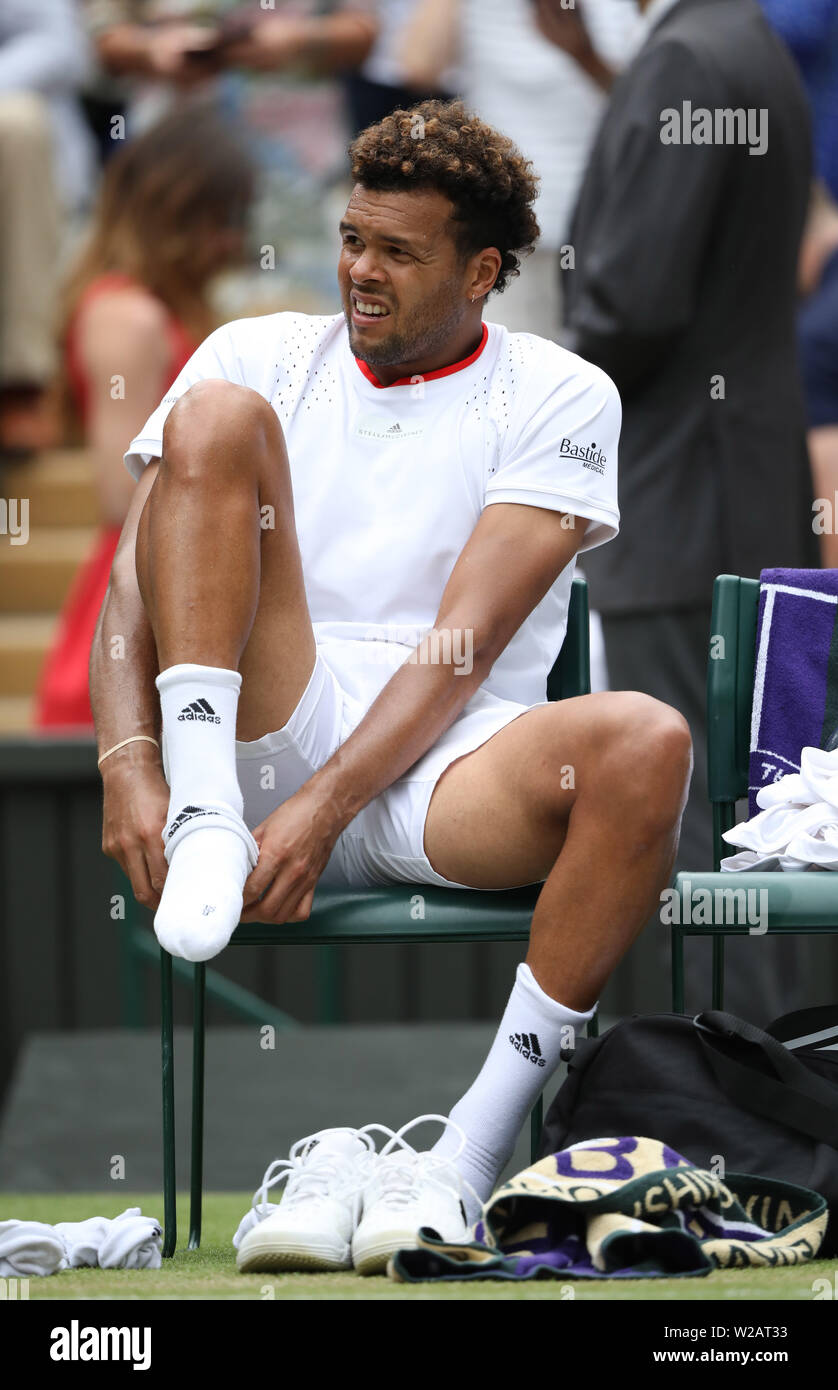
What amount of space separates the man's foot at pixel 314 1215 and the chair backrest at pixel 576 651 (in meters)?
0.79

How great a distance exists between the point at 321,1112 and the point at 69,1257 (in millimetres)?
1868

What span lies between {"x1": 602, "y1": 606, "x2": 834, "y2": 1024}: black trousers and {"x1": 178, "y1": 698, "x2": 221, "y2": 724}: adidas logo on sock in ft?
4.41

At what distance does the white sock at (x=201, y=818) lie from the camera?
6.91ft

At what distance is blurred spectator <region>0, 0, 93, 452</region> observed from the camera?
534 centimetres

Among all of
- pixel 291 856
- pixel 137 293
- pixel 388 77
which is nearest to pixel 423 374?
pixel 291 856

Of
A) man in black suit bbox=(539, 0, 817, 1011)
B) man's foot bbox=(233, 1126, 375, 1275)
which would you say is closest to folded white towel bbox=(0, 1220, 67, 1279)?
man's foot bbox=(233, 1126, 375, 1275)

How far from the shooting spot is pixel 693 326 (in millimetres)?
3604

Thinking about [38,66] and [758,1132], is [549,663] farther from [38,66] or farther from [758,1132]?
[38,66]

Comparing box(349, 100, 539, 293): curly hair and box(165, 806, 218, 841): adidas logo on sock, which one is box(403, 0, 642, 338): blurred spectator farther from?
box(165, 806, 218, 841): adidas logo on sock

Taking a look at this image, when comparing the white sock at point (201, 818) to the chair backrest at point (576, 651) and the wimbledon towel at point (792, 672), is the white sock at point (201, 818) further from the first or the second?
the wimbledon towel at point (792, 672)

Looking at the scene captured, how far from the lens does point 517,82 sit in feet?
16.0
